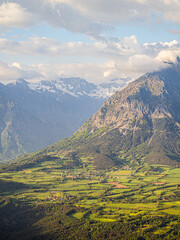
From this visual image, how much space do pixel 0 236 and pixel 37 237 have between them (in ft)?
79.2

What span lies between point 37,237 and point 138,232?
63.2 meters

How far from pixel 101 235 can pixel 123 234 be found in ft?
44.9

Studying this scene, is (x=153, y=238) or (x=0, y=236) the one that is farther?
(x=0, y=236)

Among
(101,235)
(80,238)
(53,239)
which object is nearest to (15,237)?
(53,239)

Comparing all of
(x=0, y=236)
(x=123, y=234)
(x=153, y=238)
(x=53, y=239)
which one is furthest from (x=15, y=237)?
(x=153, y=238)

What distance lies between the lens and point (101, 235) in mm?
193750

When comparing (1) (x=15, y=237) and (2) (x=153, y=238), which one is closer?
(2) (x=153, y=238)

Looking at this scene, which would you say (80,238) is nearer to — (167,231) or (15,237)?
(15,237)

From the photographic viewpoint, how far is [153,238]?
186m

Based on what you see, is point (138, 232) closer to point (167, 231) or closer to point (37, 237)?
point (167, 231)

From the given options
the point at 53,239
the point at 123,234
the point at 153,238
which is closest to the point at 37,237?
the point at 53,239

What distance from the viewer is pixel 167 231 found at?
19512cm

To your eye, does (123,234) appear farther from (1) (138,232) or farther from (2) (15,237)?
(2) (15,237)

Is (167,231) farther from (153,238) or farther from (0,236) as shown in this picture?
(0,236)
